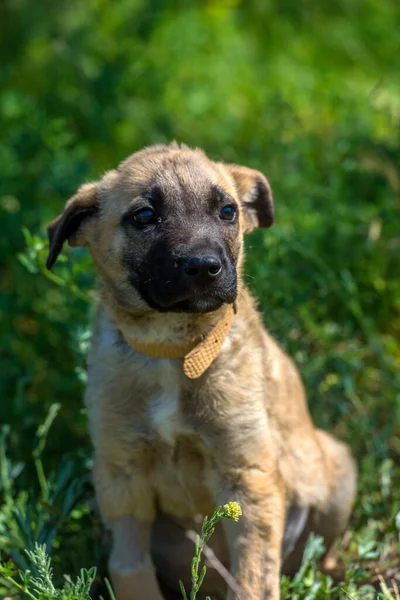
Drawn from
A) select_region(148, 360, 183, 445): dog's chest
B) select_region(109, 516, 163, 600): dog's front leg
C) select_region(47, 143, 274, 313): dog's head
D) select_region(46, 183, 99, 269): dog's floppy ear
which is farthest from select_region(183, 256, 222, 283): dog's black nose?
select_region(109, 516, 163, 600): dog's front leg

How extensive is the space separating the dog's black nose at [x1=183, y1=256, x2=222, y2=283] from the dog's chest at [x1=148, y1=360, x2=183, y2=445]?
54cm

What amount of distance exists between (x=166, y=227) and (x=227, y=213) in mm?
319

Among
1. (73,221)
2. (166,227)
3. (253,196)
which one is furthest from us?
(253,196)

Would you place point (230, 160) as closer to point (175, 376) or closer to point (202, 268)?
point (175, 376)

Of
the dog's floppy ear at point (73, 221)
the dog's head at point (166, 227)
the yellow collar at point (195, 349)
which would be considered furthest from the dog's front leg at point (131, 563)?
the dog's floppy ear at point (73, 221)

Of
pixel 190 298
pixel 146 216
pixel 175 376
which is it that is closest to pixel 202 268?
pixel 190 298

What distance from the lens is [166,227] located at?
336 centimetres

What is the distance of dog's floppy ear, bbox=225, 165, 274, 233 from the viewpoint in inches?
153

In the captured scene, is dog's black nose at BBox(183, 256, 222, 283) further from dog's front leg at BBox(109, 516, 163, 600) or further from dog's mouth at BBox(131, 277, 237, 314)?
dog's front leg at BBox(109, 516, 163, 600)

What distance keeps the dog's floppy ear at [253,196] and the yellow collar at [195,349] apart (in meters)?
0.55

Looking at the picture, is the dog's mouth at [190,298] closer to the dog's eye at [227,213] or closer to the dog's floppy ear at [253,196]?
the dog's eye at [227,213]

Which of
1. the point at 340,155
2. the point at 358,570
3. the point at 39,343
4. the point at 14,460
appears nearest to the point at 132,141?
the point at 340,155

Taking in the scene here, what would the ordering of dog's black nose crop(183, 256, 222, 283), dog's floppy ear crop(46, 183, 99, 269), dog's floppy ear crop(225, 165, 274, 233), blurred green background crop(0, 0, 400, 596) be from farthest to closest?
blurred green background crop(0, 0, 400, 596) → dog's floppy ear crop(225, 165, 274, 233) → dog's floppy ear crop(46, 183, 99, 269) → dog's black nose crop(183, 256, 222, 283)

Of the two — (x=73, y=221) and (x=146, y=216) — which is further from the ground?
(x=146, y=216)
